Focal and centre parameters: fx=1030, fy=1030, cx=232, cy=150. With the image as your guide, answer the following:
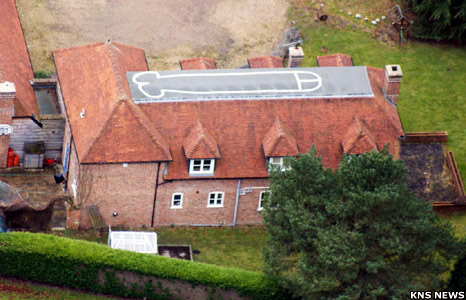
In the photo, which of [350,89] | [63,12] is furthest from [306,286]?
[63,12]

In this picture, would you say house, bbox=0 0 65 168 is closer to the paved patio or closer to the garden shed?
the paved patio

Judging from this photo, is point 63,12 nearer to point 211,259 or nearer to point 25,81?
point 25,81

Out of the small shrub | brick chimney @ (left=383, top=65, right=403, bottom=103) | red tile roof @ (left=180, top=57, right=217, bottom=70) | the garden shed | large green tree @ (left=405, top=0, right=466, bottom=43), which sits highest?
large green tree @ (left=405, top=0, right=466, bottom=43)

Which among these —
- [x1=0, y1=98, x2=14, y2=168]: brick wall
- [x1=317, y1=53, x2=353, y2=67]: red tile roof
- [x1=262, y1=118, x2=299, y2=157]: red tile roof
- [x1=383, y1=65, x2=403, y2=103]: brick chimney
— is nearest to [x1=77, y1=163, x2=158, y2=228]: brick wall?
[x1=0, y1=98, x2=14, y2=168]: brick wall

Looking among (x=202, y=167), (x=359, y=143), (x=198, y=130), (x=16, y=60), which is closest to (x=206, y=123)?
(x=198, y=130)

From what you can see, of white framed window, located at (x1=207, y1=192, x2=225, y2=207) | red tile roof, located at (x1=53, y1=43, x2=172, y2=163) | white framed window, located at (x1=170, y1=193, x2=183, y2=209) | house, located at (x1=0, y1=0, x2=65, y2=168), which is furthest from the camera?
house, located at (x1=0, y1=0, x2=65, y2=168)

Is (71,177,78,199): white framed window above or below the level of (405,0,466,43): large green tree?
below
